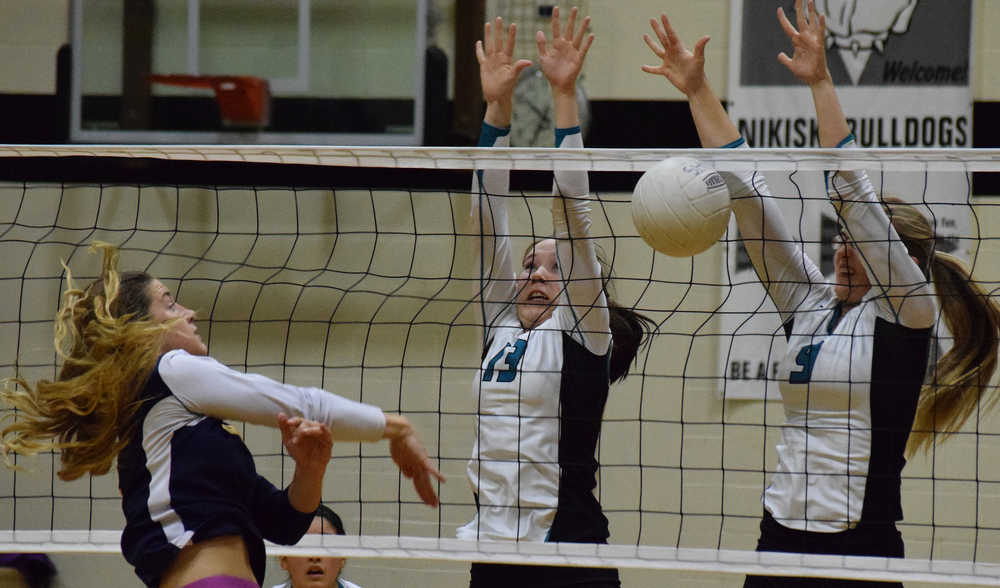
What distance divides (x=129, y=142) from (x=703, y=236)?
3151 millimetres

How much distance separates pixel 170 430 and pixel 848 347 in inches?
69.5

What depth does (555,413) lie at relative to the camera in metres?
3.14

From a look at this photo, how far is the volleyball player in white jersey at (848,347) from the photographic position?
298 cm

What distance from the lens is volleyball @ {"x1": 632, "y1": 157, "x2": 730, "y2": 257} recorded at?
2.88 meters

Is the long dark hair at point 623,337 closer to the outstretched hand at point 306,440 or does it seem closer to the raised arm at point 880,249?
the raised arm at point 880,249

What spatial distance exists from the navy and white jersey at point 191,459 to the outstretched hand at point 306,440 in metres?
0.08

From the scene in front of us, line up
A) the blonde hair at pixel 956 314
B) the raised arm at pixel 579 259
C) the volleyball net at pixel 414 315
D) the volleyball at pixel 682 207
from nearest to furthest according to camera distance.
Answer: the volleyball at pixel 682 207
the raised arm at pixel 579 259
the blonde hair at pixel 956 314
the volleyball net at pixel 414 315

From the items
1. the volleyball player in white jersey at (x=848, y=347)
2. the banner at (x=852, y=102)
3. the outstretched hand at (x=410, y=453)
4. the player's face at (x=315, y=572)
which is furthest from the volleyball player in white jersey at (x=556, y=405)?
the banner at (x=852, y=102)

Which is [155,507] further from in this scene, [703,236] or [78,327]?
[703,236]

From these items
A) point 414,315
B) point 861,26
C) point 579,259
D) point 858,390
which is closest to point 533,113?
point 414,315

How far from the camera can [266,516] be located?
2.56m

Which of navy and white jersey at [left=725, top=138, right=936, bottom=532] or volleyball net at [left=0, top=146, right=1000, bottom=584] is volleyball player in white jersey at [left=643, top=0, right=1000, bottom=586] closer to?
navy and white jersey at [left=725, top=138, right=936, bottom=532]

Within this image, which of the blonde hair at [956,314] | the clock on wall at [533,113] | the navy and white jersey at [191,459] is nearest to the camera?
the navy and white jersey at [191,459]

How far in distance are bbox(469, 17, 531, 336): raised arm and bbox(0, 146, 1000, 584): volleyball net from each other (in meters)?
1.31
